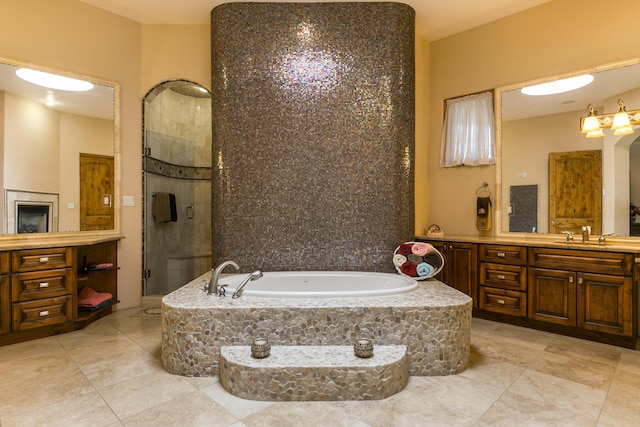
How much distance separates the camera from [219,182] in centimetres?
318

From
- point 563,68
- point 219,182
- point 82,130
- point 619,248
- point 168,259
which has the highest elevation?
point 563,68

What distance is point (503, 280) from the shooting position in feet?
10.3

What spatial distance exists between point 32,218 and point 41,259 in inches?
20.2

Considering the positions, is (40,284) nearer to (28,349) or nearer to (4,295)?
(4,295)

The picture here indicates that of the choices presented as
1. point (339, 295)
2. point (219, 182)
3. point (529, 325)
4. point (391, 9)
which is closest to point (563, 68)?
point (391, 9)

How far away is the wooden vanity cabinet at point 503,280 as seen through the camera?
3.04 metres

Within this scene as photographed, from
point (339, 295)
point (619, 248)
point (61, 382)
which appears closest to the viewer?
point (61, 382)

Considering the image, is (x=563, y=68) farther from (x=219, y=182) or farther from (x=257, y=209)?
(x=219, y=182)

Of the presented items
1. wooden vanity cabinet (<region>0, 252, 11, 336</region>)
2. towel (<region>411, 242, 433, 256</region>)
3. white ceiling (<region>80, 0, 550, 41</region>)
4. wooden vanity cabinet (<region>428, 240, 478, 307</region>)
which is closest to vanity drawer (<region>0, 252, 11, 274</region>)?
wooden vanity cabinet (<region>0, 252, 11, 336</region>)

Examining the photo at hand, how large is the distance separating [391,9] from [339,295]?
2.59 meters

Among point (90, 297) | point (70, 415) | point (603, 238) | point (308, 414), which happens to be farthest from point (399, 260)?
point (90, 297)

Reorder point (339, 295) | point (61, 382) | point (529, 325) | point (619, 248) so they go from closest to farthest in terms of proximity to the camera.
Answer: point (61, 382), point (339, 295), point (619, 248), point (529, 325)

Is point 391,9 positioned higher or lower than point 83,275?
higher

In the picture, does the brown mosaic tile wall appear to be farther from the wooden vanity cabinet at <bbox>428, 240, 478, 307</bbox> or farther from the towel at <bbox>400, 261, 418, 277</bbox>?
the wooden vanity cabinet at <bbox>428, 240, 478, 307</bbox>
